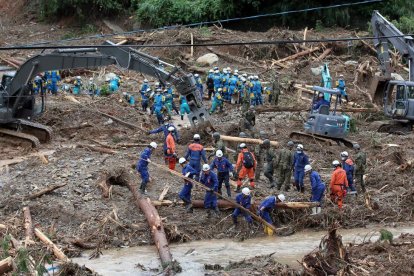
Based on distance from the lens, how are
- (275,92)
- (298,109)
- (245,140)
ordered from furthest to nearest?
(275,92)
(298,109)
(245,140)

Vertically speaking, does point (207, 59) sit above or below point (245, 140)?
below

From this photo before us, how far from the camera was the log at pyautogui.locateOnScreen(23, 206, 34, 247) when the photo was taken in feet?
59.7

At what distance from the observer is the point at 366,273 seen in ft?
52.4

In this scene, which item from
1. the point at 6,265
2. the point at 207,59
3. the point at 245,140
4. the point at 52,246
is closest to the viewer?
the point at 6,265

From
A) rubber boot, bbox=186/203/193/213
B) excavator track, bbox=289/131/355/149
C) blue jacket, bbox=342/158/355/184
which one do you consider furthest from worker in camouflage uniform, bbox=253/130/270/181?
rubber boot, bbox=186/203/193/213

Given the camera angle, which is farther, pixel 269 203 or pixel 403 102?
pixel 403 102

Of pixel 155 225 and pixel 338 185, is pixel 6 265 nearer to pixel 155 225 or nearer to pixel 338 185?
pixel 155 225

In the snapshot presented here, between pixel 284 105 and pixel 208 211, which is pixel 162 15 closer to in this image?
pixel 284 105

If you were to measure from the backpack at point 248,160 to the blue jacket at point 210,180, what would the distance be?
1.83 meters

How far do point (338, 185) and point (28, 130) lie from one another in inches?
470

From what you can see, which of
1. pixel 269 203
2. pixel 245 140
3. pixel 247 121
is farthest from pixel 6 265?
pixel 247 121

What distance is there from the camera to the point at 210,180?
68.2 feet

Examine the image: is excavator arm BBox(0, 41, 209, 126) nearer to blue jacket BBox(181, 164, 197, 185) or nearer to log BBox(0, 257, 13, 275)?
blue jacket BBox(181, 164, 197, 185)

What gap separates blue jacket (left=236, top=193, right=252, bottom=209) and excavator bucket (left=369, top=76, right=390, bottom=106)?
14157 millimetres
